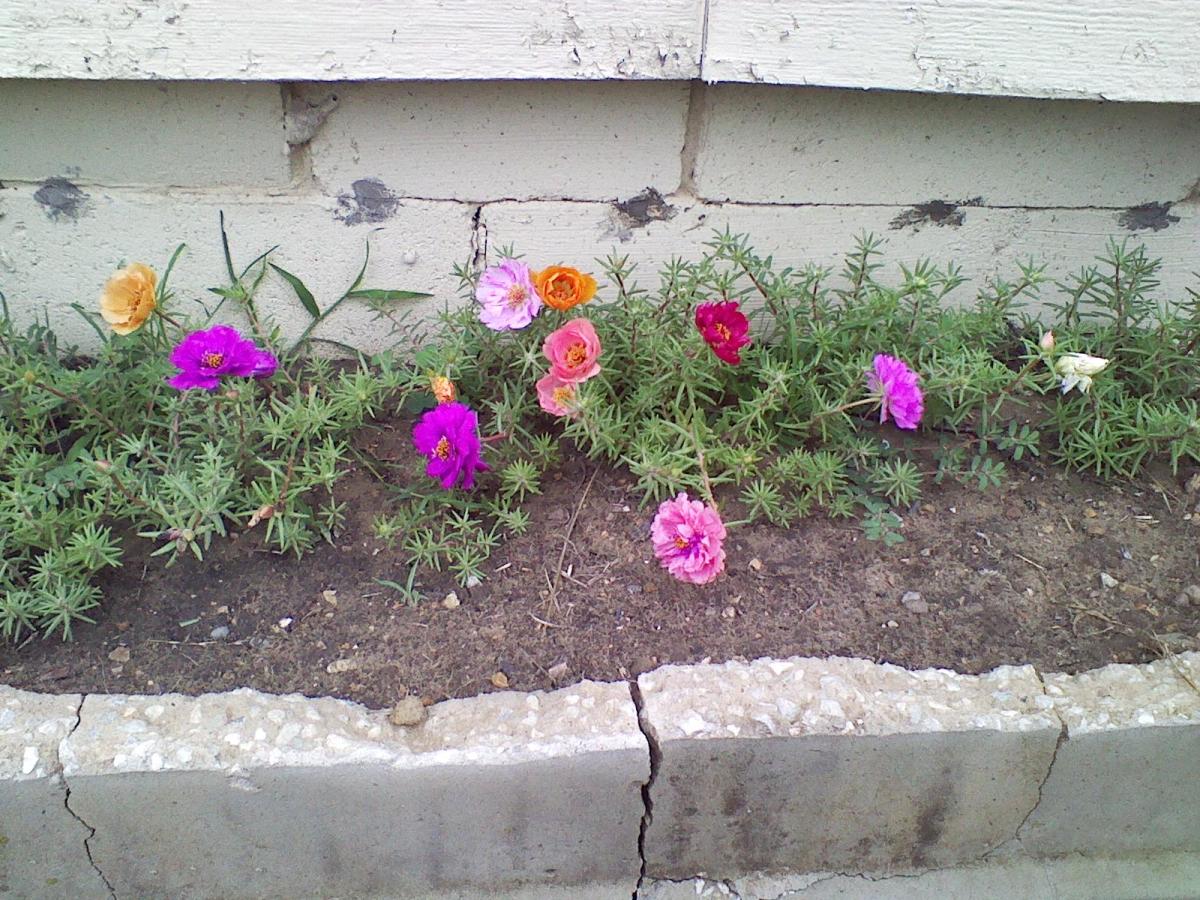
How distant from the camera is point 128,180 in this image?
2406 mm

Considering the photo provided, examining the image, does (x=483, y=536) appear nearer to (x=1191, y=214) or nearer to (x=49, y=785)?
(x=49, y=785)

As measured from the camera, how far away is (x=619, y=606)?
6.68 feet

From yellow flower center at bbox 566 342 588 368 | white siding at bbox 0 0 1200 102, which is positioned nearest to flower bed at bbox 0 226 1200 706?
yellow flower center at bbox 566 342 588 368

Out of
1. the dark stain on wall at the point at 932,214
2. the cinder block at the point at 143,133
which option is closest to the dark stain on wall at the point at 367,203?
the cinder block at the point at 143,133

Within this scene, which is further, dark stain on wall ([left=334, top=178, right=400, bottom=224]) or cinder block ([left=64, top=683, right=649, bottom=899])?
dark stain on wall ([left=334, top=178, right=400, bottom=224])

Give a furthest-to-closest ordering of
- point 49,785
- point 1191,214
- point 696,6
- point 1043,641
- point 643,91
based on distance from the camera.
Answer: point 1191,214 < point 643,91 < point 696,6 < point 1043,641 < point 49,785

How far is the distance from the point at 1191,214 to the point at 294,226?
8.34 ft

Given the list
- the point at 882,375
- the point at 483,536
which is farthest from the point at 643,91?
the point at 483,536

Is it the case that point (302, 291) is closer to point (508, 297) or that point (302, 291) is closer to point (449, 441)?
point (508, 297)

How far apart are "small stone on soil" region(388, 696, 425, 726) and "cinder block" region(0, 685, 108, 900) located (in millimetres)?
581

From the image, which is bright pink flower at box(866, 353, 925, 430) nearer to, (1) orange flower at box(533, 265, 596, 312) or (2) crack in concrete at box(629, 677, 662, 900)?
(1) orange flower at box(533, 265, 596, 312)

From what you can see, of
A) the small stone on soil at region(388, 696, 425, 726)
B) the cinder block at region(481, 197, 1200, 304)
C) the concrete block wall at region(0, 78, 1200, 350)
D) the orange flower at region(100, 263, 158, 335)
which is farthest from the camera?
the cinder block at region(481, 197, 1200, 304)

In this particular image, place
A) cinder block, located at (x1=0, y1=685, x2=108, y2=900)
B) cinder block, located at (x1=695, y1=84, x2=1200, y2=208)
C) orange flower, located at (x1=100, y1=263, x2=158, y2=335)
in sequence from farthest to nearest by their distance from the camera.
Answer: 1. cinder block, located at (x1=695, y1=84, x2=1200, y2=208)
2. orange flower, located at (x1=100, y1=263, x2=158, y2=335)
3. cinder block, located at (x1=0, y1=685, x2=108, y2=900)

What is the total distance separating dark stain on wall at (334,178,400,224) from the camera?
8.09 feet
